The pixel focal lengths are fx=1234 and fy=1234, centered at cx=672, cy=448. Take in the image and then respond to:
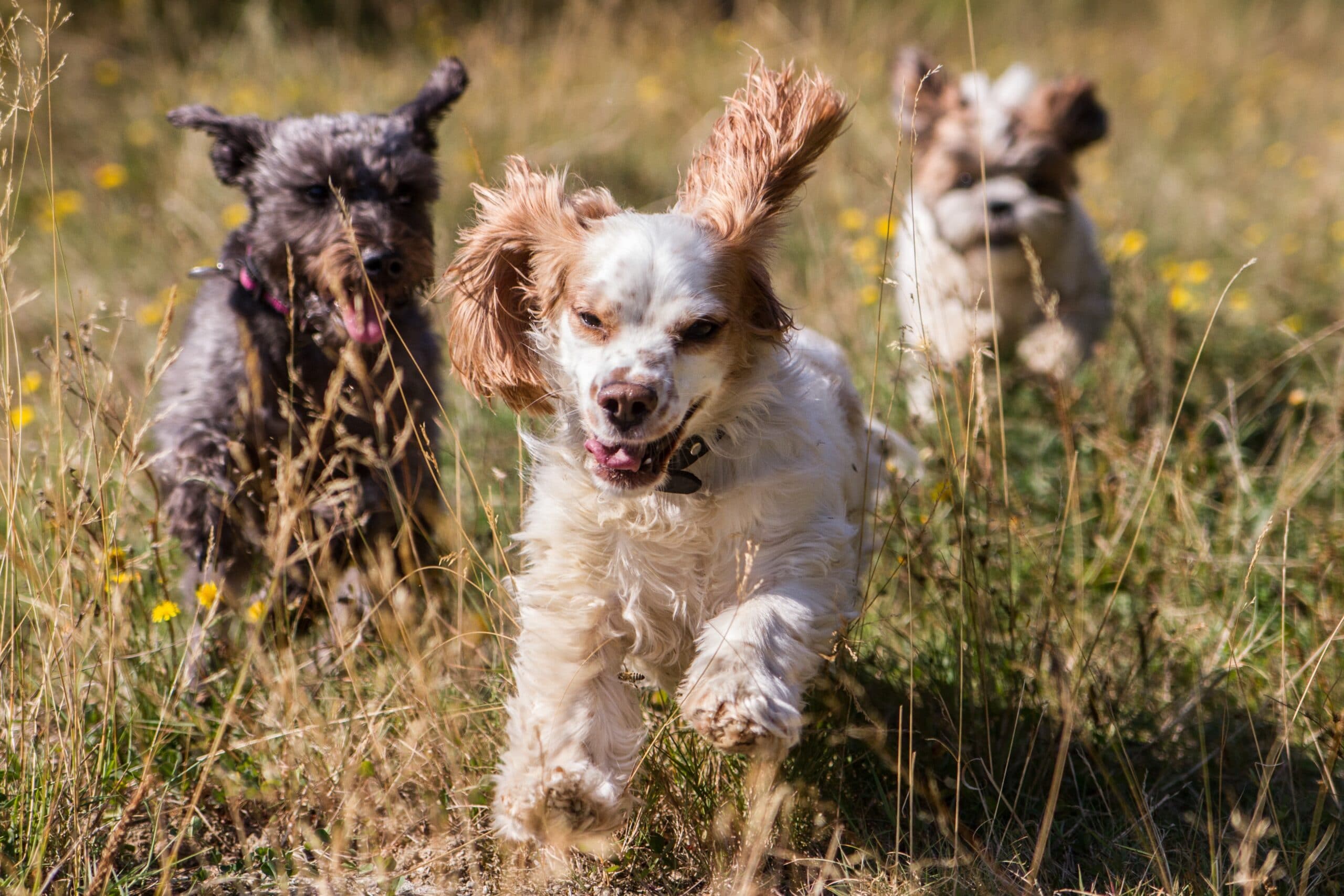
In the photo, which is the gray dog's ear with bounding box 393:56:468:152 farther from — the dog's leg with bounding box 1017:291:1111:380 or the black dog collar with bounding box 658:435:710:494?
the dog's leg with bounding box 1017:291:1111:380

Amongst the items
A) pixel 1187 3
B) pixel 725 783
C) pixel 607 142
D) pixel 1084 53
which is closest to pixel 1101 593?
pixel 725 783

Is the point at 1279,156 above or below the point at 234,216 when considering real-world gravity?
above

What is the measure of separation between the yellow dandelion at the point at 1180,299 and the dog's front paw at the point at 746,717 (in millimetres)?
3273

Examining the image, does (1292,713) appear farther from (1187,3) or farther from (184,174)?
(1187,3)

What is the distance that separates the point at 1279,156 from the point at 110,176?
24.9 ft

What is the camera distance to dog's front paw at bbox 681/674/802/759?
2.19 m

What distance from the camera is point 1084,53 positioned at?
36.6 feet

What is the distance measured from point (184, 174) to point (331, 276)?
3.73 metres

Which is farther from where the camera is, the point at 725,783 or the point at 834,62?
the point at 834,62

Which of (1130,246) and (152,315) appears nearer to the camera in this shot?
(152,315)

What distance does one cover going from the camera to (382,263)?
349 cm

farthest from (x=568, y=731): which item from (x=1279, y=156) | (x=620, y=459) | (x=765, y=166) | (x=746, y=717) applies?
(x=1279, y=156)

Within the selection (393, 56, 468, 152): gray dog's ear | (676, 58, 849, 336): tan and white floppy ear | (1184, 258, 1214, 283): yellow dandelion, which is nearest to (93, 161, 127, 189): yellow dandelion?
(393, 56, 468, 152): gray dog's ear

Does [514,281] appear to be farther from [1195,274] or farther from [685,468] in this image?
[1195,274]
